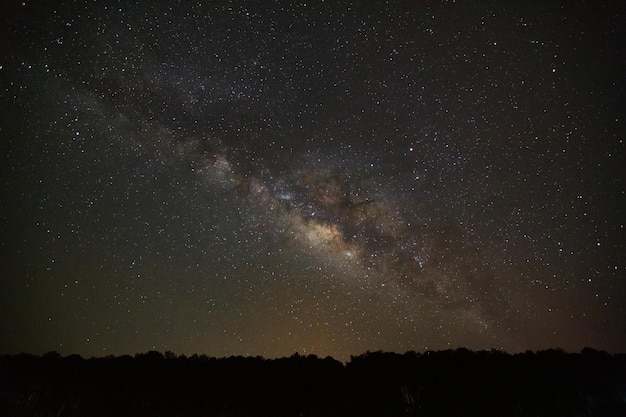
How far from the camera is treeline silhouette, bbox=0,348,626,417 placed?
73.3ft

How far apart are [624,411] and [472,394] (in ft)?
19.2

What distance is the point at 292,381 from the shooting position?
24219 mm

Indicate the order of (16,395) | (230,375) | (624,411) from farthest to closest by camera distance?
(230,375) < (16,395) < (624,411)

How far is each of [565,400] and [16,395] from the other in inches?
910

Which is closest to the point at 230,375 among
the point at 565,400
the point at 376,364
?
the point at 376,364

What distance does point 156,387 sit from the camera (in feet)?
78.5

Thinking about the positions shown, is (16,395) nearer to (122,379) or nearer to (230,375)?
(122,379)

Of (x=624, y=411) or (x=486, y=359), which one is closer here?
(x=624, y=411)

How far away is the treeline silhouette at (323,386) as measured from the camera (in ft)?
73.3

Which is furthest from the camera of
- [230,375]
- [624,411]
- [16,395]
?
[230,375]

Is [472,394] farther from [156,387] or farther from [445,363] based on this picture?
[156,387]

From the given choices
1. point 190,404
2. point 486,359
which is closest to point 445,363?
point 486,359

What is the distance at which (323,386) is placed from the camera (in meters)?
24.0

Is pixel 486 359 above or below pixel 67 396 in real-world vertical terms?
above
